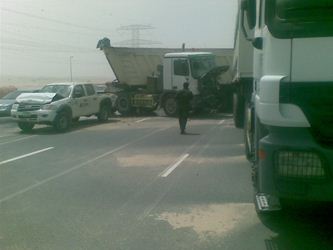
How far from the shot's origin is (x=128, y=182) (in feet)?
27.9

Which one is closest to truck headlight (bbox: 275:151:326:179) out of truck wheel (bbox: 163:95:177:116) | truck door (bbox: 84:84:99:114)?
truck door (bbox: 84:84:99:114)

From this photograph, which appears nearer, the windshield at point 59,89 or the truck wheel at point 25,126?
the truck wheel at point 25,126

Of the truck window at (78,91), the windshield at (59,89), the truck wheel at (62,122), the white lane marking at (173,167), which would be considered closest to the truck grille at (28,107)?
the truck wheel at (62,122)

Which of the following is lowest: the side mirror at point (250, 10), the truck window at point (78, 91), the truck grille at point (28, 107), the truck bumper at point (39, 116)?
the truck bumper at point (39, 116)

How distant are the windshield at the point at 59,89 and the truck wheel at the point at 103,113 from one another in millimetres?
2483

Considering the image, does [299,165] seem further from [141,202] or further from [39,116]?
[39,116]

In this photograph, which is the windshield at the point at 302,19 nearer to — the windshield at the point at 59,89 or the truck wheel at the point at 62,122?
the truck wheel at the point at 62,122

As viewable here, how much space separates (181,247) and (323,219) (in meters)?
2.02

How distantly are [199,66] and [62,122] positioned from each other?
7.25m


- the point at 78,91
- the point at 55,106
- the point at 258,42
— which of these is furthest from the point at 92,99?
the point at 258,42

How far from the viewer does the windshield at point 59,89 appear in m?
18.6

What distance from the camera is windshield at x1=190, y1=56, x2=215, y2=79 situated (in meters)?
21.5

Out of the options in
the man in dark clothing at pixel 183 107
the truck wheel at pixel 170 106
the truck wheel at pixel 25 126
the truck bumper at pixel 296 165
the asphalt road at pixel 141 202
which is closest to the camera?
the truck bumper at pixel 296 165

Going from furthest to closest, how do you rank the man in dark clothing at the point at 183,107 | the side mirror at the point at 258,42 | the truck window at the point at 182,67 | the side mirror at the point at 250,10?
the truck window at the point at 182,67, the man in dark clothing at the point at 183,107, the side mirror at the point at 250,10, the side mirror at the point at 258,42
